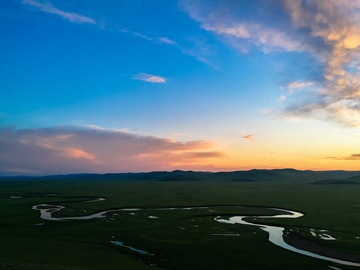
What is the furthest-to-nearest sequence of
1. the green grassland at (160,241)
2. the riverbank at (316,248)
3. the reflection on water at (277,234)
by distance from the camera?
the riverbank at (316,248), the reflection on water at (277,234), the green grassland at (160,241)

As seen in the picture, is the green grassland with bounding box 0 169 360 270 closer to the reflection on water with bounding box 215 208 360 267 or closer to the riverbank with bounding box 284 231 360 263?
the riverbank with bounding box 284 231 360 263

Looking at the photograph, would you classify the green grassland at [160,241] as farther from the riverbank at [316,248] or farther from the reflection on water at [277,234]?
the reflection on water at [277,234]

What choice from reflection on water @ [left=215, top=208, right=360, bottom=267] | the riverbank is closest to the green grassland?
the riverbank

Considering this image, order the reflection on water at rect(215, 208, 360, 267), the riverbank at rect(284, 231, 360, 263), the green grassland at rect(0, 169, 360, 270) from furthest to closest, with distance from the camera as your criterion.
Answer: the riverbank at rect(284, 231, 360, 263) → the reflection on water at rect(215, 208, 360, 267) → the green grassland at rect(0, 169, 360, 270)

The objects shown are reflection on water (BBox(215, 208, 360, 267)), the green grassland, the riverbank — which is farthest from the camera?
the riverbank

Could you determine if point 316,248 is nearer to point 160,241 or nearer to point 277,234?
point 277,234

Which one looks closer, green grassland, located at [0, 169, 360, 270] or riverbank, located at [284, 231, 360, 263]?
green grassland, located at [0, 169, 360, 270]

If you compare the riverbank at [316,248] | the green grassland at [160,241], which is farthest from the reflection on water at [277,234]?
the green grassland at [160,241]

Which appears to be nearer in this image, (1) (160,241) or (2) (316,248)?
(2) (316,248)

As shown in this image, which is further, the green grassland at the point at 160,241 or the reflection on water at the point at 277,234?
the reflection on water at the point at 277,234

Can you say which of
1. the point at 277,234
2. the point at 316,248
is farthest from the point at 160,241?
the point at 316,248

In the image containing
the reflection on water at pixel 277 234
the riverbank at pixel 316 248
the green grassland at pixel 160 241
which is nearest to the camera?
the green grassland at pixel 160 241
